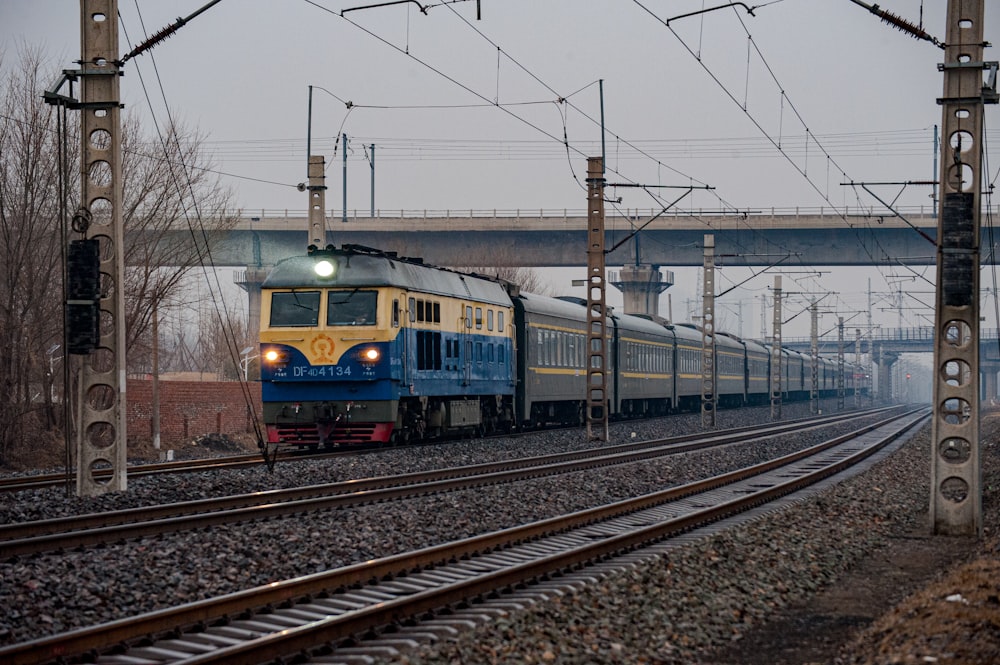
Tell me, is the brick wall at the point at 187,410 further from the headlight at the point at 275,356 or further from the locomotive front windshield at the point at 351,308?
the locomotive front windshield at the point at 351,308

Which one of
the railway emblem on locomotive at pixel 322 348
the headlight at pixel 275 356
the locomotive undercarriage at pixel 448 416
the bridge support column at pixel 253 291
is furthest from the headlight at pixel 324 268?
the bridge support column at pixel 253 291

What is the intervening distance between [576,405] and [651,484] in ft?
55.6

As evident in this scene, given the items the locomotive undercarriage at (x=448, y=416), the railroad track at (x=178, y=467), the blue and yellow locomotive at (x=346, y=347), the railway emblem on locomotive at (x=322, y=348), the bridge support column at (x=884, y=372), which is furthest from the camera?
the bridge support column at (x=884, y=372)

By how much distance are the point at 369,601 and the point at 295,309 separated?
14.2m

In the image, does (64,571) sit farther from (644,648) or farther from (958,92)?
(958,92)

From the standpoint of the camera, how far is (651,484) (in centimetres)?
2117

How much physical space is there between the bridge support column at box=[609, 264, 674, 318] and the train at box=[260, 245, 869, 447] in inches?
1365

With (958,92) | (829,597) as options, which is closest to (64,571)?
(829,597)

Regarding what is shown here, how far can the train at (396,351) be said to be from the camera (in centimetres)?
2316

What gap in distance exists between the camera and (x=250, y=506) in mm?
15797

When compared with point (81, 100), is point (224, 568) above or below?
below

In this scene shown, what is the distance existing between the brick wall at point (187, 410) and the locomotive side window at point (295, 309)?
10321mm

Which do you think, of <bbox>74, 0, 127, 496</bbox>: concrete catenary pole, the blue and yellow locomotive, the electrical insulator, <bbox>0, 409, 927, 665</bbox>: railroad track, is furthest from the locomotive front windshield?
<bbox>0, 409, 927, 665</bbox>: railroad track

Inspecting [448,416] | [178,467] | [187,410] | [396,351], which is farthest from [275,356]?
[187,410]
